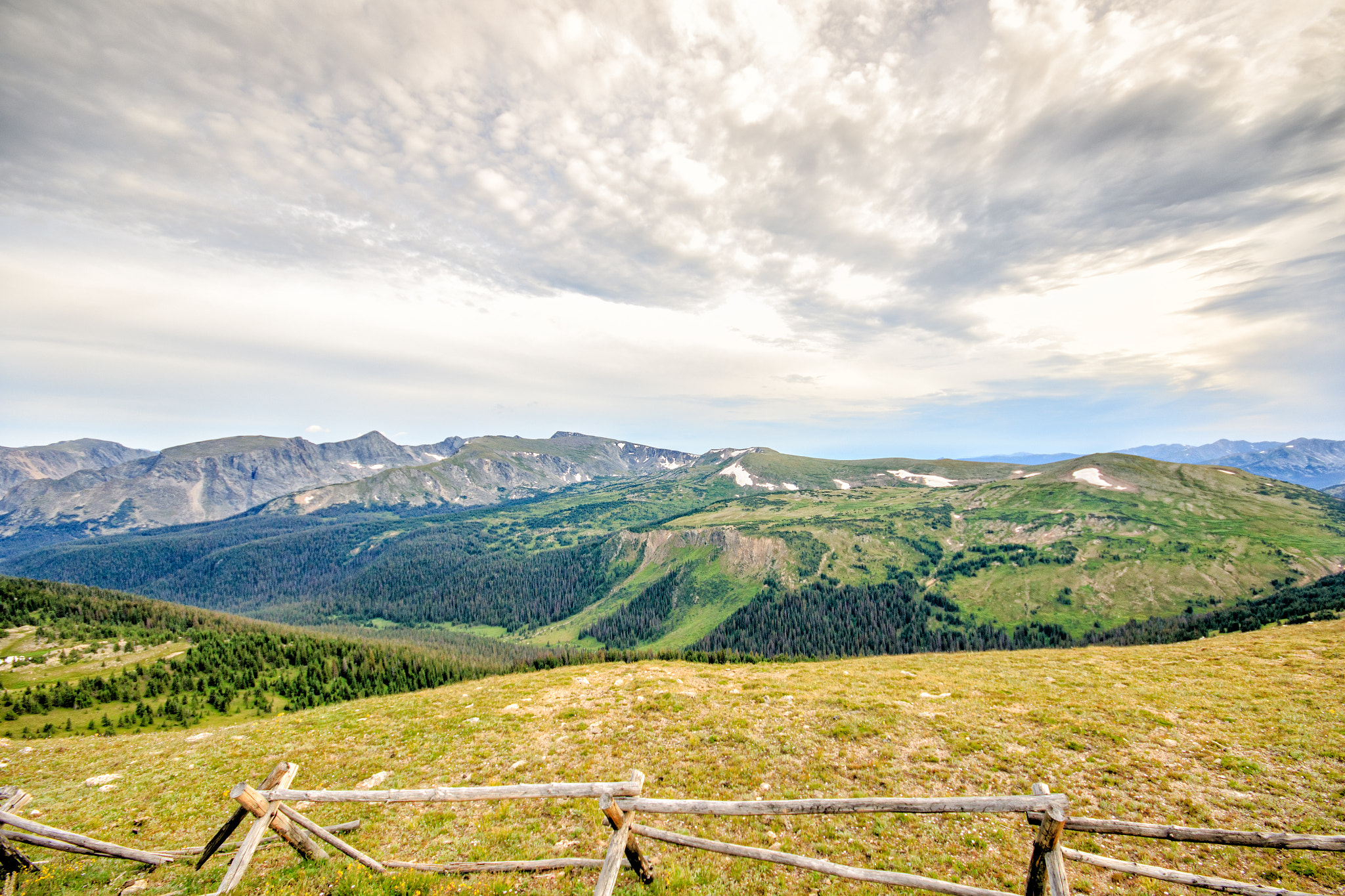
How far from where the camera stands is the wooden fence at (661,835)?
10.1m

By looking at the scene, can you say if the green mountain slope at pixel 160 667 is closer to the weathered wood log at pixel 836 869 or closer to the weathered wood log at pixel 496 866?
the weathered wood log at pixel 496 866

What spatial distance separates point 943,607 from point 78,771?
22751cm

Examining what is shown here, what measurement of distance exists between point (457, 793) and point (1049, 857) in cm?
1516

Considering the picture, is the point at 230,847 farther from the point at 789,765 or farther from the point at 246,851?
the point at 789,765

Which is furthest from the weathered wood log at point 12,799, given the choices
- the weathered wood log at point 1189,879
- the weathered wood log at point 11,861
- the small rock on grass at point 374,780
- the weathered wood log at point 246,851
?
the weathered wood log at point 1189,879

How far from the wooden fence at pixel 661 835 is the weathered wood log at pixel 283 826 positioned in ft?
0.12

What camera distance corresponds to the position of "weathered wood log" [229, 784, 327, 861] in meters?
12.4

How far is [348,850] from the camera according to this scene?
1370 cm

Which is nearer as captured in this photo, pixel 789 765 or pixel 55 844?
pixel 55 844

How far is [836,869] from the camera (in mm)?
11672

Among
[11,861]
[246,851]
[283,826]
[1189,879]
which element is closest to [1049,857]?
[1189,879]

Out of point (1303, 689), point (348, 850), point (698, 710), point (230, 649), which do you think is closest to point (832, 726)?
point (698, 710)

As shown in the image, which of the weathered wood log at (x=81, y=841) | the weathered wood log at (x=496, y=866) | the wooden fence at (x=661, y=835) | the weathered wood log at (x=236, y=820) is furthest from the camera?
the weathered wood log at (x=496, y=866)

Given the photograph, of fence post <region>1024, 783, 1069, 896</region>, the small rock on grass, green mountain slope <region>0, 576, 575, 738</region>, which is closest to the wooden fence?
fence post <region>1024, 783, 1069, 896</region>
